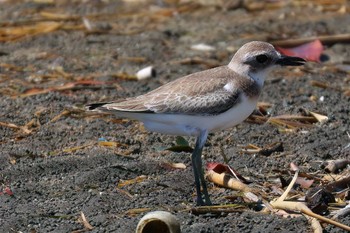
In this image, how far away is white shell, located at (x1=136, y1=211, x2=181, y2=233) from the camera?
5598 mm

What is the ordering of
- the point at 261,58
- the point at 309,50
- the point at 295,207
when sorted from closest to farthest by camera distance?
the point at 295,207, the point at 261,58, the point at 309,50

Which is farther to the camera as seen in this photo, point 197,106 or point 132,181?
point 132,181

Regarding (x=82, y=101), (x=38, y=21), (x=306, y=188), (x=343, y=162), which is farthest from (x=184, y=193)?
(x=38, y=21)

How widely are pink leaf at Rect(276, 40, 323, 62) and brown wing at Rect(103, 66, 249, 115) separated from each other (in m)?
3.66

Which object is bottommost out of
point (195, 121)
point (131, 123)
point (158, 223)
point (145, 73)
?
point (145, 73)

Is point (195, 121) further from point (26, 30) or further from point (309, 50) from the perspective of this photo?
point (26, 30)

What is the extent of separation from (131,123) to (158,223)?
2807mm

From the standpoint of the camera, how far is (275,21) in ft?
39.5

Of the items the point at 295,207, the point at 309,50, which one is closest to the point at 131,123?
the point at 295,207

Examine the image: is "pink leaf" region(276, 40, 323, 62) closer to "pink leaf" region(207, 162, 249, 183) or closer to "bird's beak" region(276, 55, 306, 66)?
"bird's beak" region(276, 55, 306, 66)

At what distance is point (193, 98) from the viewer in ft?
22.1

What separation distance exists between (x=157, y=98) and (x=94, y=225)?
1230 mm

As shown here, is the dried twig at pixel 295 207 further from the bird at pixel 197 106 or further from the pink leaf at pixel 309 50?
the pink leaf at pixel 309 50

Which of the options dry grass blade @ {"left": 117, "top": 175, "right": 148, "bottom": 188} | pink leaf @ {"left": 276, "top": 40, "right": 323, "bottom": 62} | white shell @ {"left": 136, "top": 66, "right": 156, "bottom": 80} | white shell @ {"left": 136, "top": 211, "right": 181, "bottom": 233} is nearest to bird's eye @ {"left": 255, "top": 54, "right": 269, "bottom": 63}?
dry grass blade @ {"left": 117, "top": 175, "right": 148, "bottom": 188}
